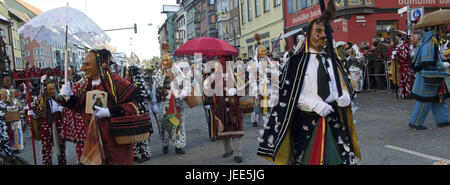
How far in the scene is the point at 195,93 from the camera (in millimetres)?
6922

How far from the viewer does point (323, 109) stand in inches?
131

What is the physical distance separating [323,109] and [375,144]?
3246mm

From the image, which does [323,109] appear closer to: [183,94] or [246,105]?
[246,105]

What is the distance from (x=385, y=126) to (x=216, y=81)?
152 inches

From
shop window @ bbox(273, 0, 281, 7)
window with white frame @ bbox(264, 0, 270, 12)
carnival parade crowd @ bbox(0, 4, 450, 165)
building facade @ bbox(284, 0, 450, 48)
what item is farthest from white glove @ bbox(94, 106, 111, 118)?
window with white frame @ bbox(264, 0, 270, 12)

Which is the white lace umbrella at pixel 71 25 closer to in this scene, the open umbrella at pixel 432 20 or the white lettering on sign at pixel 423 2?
the open umbrella at pixel 432 20

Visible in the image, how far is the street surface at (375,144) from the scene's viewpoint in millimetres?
5219

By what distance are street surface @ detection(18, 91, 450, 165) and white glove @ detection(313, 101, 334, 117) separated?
499 mm

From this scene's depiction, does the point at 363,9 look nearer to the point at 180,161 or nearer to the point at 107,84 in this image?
the point at 180,161

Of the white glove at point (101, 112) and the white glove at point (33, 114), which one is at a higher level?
the white glove at point (101, 112)

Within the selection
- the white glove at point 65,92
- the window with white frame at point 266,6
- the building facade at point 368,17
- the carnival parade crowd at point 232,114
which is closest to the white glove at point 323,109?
the carnival parade crowd at point 232,114

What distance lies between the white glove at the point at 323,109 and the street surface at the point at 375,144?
19.7 inches

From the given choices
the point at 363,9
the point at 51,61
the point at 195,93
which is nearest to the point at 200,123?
the point at 195,93

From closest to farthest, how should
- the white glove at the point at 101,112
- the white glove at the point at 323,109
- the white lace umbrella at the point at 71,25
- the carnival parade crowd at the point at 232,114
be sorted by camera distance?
the white glove at the point at 323,109
the carnival parade crowd at the point at 232,114
the white glove at the point at 101,112
the white lace umbrella at the point at 71,25
